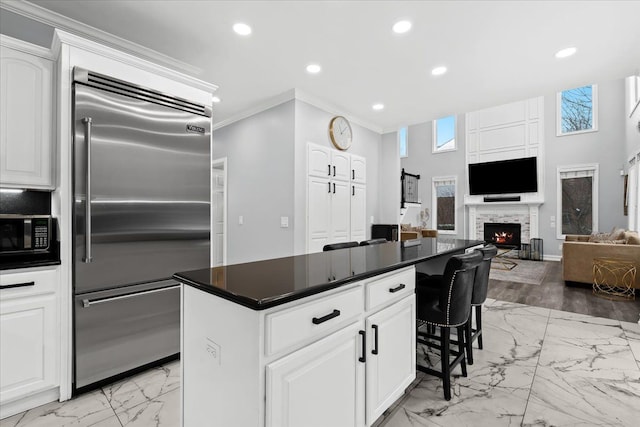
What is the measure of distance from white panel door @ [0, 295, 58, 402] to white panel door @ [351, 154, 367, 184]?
391 centimetres

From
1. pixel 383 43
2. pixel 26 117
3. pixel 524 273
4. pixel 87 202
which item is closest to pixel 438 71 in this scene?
pixel 383 43

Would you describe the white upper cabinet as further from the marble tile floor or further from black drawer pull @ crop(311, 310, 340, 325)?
black drawer pull @ crop(311, 310, 340, 325)

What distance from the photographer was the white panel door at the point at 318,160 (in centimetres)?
412

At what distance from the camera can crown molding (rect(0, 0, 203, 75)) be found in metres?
2.24

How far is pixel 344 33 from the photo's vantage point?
8.96ft

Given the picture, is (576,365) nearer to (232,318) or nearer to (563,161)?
(232,318)

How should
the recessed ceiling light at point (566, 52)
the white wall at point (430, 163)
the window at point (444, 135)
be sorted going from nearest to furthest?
1. the recessed ceiling light at point (566, 52)
2. the white wall at point (430, 163)
3. the window at point (444, 135)

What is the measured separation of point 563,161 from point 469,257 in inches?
320

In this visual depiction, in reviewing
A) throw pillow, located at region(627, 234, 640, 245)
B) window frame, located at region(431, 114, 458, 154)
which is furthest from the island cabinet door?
window frame, located at region(431, 114, 458, 154)

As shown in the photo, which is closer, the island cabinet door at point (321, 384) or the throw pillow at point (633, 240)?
the island cabinet door at point (321, 384)

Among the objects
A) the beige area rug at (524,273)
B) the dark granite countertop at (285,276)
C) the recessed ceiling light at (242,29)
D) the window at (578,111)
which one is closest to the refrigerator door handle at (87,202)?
the dark granite countertop at (285,276)

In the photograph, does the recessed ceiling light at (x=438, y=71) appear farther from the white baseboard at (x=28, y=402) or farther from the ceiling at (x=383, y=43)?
the white baseboard at (x=28, y=402)

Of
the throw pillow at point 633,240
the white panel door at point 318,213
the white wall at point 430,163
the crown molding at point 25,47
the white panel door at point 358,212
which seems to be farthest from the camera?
the white wall at point 430,163

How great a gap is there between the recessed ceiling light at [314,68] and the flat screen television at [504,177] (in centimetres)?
712
